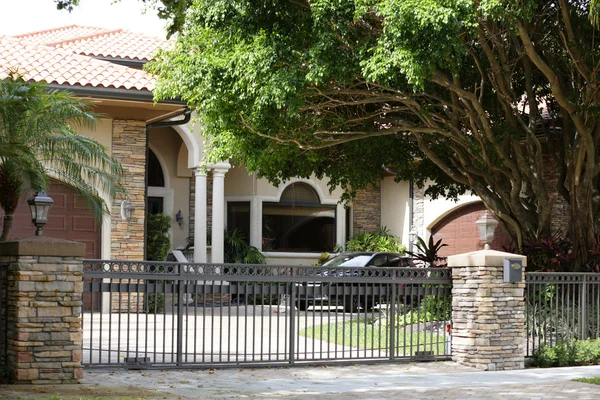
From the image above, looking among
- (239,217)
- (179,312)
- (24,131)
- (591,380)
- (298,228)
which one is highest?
(24,131)

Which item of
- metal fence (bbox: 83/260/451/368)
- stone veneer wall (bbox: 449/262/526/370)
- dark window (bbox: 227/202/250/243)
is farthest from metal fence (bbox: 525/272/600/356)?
dark window (bbox: 227/202/250/243)

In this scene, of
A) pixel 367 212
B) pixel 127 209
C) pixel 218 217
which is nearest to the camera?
pixel 127 209

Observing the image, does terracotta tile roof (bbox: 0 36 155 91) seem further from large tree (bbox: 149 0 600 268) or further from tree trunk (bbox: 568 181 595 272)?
tree trunk (bbox: 568 181 595 272)

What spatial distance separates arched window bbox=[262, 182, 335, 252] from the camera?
97.2 feet

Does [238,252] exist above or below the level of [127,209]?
below

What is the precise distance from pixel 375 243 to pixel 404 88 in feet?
47.4

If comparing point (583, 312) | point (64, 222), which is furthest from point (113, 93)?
point (583, 312)

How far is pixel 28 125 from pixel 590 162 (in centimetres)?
937

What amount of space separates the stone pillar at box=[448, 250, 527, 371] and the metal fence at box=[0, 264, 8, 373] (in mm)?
6443

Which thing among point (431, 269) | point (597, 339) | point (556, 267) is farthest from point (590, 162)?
point (431, 269)

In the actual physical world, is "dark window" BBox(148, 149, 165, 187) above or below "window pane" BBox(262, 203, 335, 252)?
above

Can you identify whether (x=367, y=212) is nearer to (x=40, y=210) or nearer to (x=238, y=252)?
(x=238, y=252)

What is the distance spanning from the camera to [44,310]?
33.2ft

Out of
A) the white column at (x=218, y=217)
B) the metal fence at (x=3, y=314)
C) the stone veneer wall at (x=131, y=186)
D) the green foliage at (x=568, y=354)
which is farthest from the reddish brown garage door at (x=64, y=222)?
the green foliage at (x=568, y=354)
